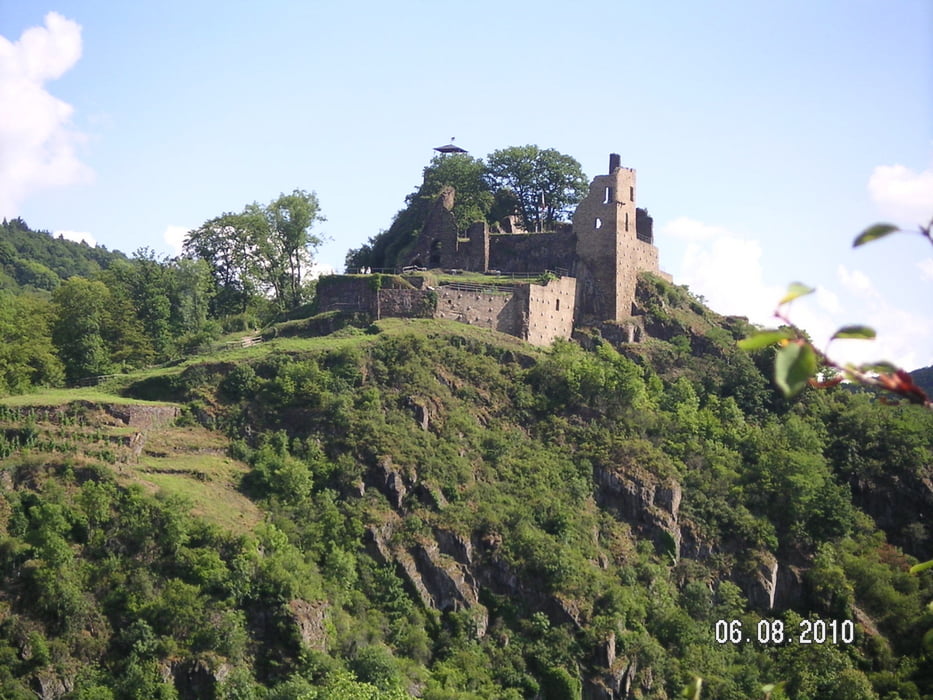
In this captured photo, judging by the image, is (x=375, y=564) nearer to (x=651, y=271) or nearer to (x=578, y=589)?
(x=578, y=589)

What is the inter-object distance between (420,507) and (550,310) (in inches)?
511

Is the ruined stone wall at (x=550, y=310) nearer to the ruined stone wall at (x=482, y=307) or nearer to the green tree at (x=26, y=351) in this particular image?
the ruined stone wall at (x=482, y=307)

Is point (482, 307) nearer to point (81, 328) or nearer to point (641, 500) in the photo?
point (641, 500)

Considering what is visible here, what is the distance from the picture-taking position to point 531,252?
177 feet

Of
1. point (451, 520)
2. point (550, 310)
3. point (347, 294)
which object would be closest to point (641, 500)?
point (451, 520)

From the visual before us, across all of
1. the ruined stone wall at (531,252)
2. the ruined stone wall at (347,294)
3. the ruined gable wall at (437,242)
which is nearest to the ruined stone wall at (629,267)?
the ruined stone wall at (531,252)

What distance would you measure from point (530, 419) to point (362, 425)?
24.2 feet

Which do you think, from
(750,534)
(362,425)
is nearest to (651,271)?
(750,534)

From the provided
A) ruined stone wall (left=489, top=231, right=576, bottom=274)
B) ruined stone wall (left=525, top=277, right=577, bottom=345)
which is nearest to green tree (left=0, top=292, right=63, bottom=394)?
ruined stone wall (left=525, top=277, right=577, bottom=345)

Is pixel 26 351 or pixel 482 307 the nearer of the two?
pixel 26 351

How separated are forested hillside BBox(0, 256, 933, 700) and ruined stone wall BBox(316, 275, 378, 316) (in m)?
0.99

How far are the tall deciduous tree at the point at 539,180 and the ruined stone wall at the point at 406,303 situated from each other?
10.6m

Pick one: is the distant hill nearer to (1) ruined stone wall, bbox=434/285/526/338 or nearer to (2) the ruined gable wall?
(2) the ruined gable wall

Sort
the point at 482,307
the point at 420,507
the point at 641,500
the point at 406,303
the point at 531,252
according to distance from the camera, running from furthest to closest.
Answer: the point at 531,252 < the point at 482,307 < the point at 406,303 < the point at 641,500 < the point at 420,507
